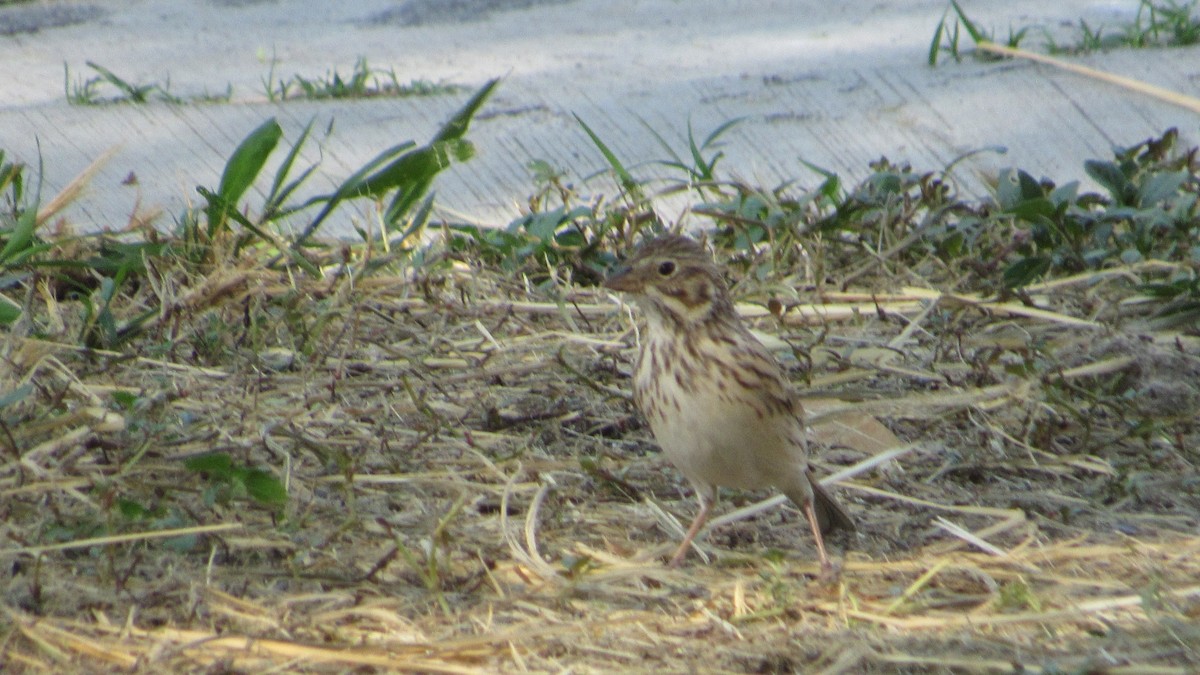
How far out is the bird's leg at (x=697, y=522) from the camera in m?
3.18

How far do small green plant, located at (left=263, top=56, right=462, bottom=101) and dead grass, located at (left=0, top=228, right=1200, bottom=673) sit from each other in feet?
5.31

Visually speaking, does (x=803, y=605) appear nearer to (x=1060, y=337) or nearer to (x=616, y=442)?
(x=616, y=442)

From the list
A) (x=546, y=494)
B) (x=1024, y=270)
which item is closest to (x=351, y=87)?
(x=1024, y=270)

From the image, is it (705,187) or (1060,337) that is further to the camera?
(705,187)

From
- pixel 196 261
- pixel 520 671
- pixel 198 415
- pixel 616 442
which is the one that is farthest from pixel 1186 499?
pixel 196 261

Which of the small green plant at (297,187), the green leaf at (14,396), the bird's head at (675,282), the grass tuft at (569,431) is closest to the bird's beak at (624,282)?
the bird's head at (675,282)

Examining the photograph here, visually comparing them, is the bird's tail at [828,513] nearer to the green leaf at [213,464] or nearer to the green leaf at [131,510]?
the green leaf at [213,464]

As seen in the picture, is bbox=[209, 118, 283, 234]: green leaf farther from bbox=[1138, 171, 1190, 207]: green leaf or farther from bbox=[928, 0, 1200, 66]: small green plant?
bbox=[928, 0, 1200, 66]: small green plant

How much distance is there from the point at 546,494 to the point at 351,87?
308 centimetres

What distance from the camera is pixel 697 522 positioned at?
3.32 meters

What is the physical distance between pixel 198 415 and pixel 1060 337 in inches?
93.6

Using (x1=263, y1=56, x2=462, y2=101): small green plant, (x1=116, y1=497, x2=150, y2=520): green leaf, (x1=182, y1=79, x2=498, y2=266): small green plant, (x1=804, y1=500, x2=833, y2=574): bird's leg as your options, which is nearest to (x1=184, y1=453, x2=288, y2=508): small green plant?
(x1=116, y1=497, x2=150, y2=520): green leaf

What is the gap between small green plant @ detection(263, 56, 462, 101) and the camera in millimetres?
6059

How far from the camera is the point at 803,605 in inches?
115
